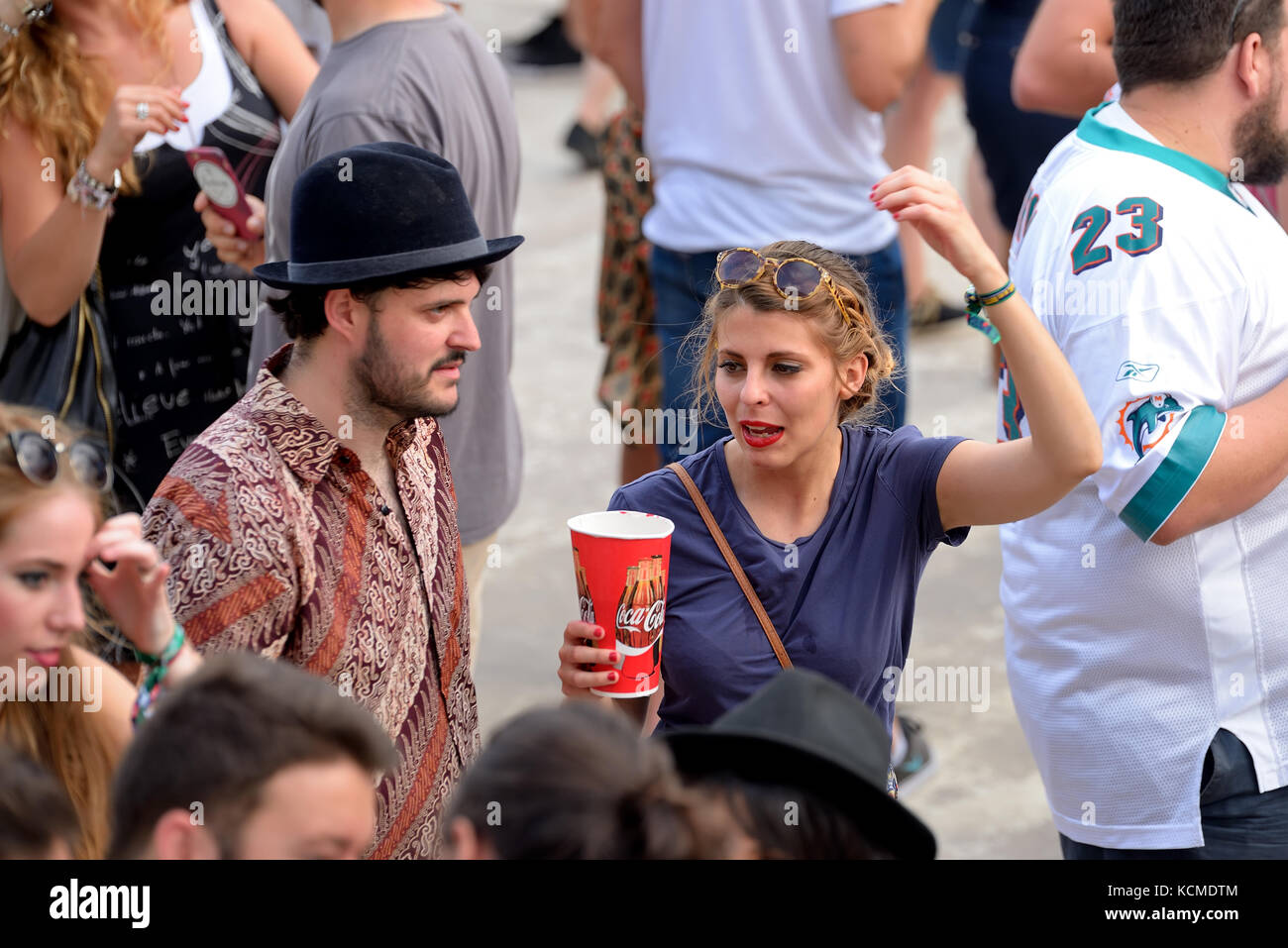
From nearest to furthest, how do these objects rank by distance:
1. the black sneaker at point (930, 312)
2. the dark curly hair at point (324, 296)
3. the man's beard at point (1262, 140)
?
the dark curly hair at point (324, 296), the man's beard at point (1262, 140), the black sneaker at point (930, 312)

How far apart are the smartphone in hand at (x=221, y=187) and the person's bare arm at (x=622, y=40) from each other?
1462mm

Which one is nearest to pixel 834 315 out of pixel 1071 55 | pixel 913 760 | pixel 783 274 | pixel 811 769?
pixel 783 274

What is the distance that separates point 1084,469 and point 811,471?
49 centimetres

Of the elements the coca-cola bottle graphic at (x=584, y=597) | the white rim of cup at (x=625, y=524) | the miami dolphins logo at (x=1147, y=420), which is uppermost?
the miami dolphins logo at (x=1147, y=420)

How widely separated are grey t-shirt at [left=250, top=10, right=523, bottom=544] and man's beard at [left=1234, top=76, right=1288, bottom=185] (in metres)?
1.65

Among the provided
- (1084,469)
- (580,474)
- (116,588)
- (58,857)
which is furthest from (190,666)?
(580,474)

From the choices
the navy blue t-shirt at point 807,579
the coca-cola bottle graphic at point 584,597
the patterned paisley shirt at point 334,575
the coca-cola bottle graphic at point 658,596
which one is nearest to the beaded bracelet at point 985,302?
the navy blue t-shirt at point 807,579

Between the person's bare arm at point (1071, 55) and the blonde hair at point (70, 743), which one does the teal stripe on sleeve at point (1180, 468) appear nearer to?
the person's bare arm at point (1071, 55)

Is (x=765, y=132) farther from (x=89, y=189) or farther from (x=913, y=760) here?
(x=913, y=760)

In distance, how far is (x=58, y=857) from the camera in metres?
1.66

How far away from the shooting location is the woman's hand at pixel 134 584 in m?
1.99

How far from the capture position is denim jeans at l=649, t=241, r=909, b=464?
13.4 feet

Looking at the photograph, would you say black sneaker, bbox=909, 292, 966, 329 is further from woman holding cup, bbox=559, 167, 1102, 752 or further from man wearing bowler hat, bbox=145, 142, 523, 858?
man wearing bowler hat, bbox=145, 142, 523, 858
